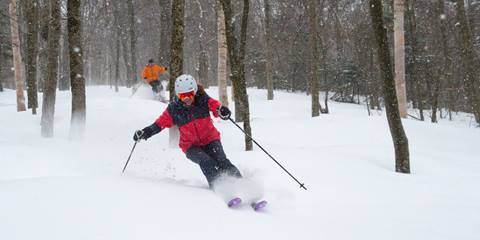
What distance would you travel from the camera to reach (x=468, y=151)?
9.02m

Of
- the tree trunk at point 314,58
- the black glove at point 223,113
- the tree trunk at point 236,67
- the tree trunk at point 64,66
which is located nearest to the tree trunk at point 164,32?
the tree trunk at point 314,58

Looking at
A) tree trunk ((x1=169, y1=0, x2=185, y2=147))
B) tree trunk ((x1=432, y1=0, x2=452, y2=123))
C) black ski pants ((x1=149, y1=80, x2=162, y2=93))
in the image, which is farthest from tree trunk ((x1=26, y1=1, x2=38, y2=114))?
tree trunk ((x1=432, y1=0, x2=452, y2=123))

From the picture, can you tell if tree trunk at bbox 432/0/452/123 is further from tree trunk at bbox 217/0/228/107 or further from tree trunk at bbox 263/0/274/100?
tree trunk at bbox 217/0/228/107

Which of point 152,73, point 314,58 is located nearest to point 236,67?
point 314,58

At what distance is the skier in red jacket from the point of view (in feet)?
16.7

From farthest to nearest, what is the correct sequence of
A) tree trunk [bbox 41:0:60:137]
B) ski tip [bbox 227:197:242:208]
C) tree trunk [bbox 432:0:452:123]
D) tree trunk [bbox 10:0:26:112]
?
tree trunk [bbox 432:0:452:123]
tree trunk [bbox 10:0:26:112]
tree trunk [bbox 41:0:60:137]
ski tip [bbox 227:197:242:208]

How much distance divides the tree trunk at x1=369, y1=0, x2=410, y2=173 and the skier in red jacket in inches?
129

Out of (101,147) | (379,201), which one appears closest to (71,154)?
(101,147)

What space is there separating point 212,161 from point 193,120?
0.65 m

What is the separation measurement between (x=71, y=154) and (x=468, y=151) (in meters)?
9.05

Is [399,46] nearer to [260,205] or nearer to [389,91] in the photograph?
[389,91]

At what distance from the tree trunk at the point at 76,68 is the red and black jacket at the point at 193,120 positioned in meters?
3.68

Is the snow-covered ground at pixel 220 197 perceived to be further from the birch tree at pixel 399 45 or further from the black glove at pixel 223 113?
the birch tree at pixel 399 45

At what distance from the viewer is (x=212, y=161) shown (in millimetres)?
4938
